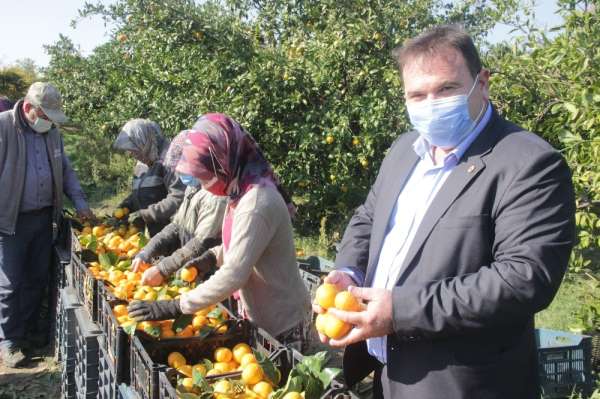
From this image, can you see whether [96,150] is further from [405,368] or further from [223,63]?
[405,368]

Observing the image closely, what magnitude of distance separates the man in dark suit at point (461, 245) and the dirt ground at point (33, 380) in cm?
302

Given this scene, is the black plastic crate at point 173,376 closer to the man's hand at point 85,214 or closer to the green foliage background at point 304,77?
the man's hand at point 85,214

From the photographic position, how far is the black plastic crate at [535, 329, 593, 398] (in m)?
3.19

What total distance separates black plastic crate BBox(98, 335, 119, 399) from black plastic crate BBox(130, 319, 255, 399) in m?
0.19

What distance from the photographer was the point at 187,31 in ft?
21.3

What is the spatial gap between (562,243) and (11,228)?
12.7ft

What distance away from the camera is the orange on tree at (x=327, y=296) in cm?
164

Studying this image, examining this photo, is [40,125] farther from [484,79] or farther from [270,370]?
[484,79]

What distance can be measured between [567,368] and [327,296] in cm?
226

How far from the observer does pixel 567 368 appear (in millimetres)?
3246

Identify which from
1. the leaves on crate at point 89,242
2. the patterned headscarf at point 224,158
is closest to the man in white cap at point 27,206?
the leaves on crate at point 89,242

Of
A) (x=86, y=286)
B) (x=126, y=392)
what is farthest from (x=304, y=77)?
(x=126, y=392)

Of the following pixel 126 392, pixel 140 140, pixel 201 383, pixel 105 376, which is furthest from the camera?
pixel 140 140

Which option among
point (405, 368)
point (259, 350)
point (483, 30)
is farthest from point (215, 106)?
point (405, 368)
